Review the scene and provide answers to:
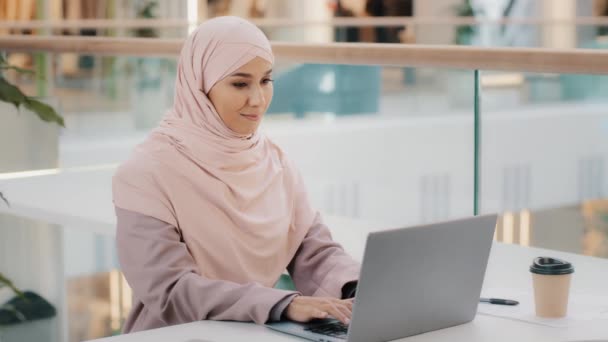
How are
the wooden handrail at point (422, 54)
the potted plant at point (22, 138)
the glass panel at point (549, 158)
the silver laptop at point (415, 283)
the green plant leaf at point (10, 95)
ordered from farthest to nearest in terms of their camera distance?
the glass panel at point (549, 158)
the potted plant at point (22, 138)
the green plant leaf at point (10, 95)
the wooden handrail at point (422, 54)
the silver laptop at point (415, 283)

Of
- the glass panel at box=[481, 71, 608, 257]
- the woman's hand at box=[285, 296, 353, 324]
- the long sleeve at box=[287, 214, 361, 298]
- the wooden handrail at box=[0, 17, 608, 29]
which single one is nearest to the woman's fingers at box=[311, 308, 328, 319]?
the woman's hand at box=[285, 296, 353, 324]

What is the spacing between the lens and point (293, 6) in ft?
37.8

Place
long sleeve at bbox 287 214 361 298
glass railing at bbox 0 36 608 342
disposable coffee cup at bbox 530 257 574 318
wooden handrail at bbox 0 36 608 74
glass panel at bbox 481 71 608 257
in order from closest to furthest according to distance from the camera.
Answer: disposable coffee cup at bbox 530 257 574 318
long sleeve at bbox 287 214 361 298
wooden handrail at bbox 0 36 608 74
glass railing at bbox 0 36 608 342
glass panel at bbox 481 71 608 257

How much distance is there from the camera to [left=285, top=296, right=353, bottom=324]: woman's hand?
1684 mm

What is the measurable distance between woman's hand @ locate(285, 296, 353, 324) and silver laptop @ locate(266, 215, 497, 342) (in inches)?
0.5

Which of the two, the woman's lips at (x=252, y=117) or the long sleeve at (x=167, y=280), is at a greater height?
the woman's lips at (x=252, y=117)

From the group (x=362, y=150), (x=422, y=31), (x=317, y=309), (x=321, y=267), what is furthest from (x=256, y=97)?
(x=422, y=31)

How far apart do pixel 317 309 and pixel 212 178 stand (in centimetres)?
40

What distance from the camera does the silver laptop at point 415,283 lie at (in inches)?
59.7

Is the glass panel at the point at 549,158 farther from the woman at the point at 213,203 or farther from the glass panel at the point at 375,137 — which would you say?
the woman at the point at 213,203

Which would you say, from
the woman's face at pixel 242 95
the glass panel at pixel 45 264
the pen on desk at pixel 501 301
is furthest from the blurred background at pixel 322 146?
the woman's face at pixel 242 95

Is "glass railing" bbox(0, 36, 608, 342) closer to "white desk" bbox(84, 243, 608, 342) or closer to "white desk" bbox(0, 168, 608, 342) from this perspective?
"white desk" bbox(0, 168, 608, 342)

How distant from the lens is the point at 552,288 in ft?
5.70

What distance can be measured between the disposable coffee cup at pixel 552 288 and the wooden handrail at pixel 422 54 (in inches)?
30.0
